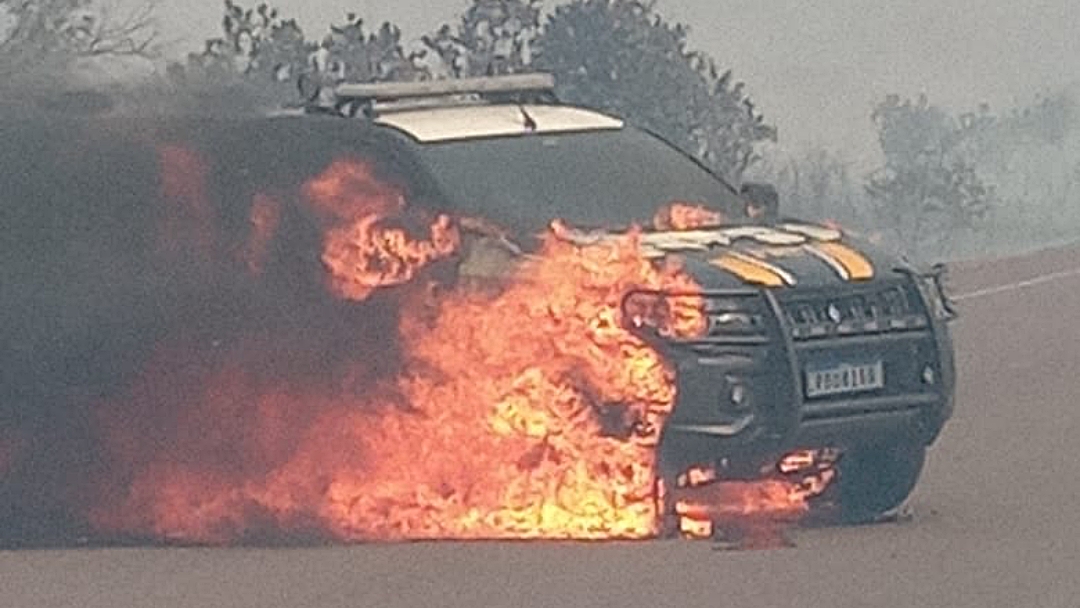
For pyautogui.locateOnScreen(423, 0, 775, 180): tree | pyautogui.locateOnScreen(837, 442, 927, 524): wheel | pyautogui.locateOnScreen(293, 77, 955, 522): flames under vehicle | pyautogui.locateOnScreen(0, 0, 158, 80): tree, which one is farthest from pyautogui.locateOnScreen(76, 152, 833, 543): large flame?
pyautogui.locateOnScreen(423, 0, 775, 180): tree

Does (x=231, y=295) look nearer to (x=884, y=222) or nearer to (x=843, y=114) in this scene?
(x=884, y=222)

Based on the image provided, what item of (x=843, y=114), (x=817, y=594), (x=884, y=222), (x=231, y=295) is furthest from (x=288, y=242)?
(x=843, y=114)

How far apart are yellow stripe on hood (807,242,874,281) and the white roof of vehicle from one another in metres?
1.68

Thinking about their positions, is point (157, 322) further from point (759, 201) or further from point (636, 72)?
point (636, 72)

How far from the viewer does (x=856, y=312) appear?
11.8 m

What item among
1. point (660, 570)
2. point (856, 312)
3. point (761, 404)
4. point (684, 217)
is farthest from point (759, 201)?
point (660, 570)

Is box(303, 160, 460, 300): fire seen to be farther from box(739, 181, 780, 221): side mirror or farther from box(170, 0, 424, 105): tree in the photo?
box(170, 0, 424, 105): tree

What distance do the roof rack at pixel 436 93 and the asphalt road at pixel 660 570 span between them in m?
2.39

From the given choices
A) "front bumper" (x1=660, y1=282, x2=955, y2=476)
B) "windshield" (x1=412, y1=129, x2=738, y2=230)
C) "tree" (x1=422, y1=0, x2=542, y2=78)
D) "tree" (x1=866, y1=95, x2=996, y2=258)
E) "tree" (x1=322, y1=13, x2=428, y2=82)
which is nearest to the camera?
"front bumper" (x1=660, y1=282, x2=955, y2=476)

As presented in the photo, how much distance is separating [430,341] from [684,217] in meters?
1.49

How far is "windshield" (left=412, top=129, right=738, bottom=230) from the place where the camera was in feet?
40.9

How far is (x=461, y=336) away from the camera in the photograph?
11.9m

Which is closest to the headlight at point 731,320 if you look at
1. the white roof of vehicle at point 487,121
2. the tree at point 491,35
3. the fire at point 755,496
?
the fire at point 755,496

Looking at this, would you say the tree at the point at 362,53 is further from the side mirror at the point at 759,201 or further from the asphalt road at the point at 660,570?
the asphalt road at the point at 660,570
